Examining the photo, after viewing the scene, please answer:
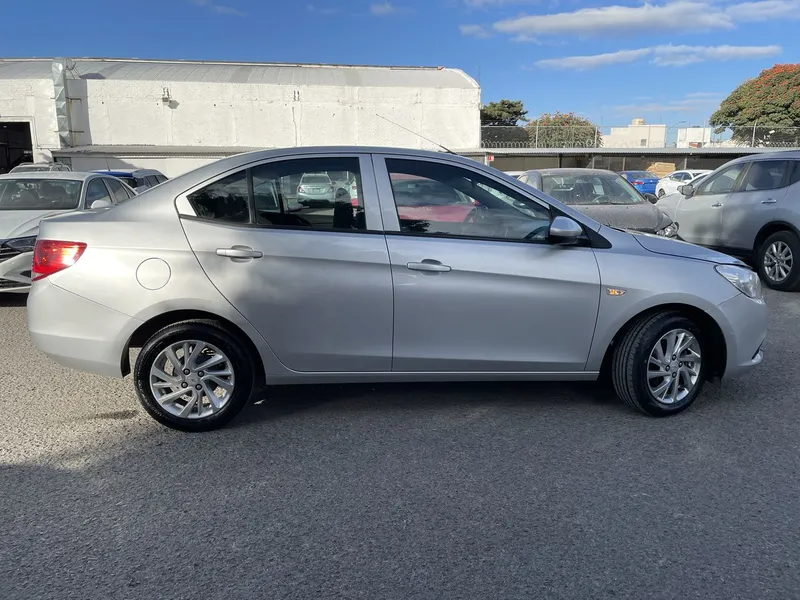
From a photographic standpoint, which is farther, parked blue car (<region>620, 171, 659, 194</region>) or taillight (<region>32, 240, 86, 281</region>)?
parked blue car (<region>620, 171, 659, 194</region>)

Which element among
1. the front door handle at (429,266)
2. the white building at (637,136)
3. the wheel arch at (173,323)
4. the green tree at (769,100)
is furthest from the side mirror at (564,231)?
the green tree at (769,100)

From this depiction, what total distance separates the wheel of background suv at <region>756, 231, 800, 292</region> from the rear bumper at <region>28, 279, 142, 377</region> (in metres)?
8.01

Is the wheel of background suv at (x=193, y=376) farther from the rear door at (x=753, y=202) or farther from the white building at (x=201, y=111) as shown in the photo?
the white building at (x=201, y=111)

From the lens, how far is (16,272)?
684cm

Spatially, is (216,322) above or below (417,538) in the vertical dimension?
above

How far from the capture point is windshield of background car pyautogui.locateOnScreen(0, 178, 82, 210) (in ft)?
26.7

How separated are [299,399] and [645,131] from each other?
50.7 metres

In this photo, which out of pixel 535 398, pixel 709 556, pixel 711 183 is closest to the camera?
pixel 709 556

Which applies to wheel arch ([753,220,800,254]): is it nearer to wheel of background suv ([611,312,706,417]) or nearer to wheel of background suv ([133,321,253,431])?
wheel of background suv ([611,312,706,417])

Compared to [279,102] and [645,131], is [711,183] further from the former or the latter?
[645,131]

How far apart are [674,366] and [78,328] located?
3854 millimetres

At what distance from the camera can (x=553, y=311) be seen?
155 inches

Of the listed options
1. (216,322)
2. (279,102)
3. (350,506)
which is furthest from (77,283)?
(279,102)

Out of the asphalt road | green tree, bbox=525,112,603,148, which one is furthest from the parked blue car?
the asphalt road
